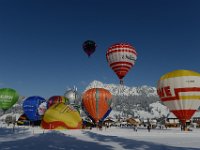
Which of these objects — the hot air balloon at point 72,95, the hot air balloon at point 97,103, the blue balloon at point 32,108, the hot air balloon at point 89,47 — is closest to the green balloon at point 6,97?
the blue balloon at point 32,108

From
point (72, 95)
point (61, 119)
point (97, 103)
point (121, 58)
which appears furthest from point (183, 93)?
point (72, 95)

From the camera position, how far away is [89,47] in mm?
57406

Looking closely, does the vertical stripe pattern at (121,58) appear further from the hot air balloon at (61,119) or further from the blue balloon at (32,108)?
the blue balloon at (32,108)

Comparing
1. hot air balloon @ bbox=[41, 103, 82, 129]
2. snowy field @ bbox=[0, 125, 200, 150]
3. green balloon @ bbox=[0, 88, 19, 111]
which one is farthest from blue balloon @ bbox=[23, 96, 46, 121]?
snowy field @ bbox=[0, 125, 200, 150]

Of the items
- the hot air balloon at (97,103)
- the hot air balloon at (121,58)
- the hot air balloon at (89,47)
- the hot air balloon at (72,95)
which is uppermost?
the hot air balloon at (89,47)

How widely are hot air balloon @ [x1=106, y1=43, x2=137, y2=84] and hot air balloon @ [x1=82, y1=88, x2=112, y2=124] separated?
4494mm

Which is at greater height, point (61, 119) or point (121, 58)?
point (121, 58)

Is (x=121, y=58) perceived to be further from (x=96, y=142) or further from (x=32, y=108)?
(x=32, y=108)

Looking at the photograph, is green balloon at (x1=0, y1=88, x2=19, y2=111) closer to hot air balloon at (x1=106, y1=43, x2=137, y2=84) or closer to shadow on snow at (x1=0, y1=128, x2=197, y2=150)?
hot air balloon at (x1=106, y1=43, x2=137, y2=84)

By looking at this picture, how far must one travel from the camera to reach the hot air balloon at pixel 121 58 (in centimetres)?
5150

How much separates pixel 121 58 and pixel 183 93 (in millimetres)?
13241

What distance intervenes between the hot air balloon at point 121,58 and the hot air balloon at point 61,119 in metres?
11.3

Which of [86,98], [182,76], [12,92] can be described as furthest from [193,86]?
[12,92]

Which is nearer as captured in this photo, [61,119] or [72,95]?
[61,119]
